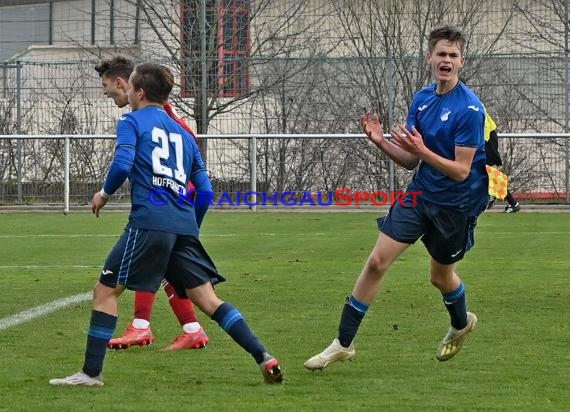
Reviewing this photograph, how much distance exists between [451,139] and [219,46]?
19.0m

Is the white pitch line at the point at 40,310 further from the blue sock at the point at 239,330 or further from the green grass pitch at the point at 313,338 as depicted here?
the blue sock at the point at 239,330

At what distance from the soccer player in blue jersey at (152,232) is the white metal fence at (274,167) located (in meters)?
15.9

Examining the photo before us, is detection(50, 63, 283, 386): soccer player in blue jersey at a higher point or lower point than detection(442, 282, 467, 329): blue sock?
higher

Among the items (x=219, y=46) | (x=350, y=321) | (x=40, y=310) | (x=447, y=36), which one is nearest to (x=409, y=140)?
(x=447, y=36)

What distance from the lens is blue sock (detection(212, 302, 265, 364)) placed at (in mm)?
6328

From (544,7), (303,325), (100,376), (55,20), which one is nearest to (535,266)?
(303,325)

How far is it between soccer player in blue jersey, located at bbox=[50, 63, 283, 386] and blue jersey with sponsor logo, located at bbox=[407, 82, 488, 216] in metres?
1.32

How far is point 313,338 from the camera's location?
25.9 feet

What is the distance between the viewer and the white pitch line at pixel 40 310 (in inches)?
338

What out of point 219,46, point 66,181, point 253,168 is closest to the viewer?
point 253,168

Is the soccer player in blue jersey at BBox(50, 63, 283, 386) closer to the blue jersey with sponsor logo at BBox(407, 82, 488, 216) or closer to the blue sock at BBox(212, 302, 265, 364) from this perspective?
the blue sock at BBox(212, 302, 265, 364)

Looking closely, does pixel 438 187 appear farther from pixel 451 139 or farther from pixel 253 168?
pixel 253 168

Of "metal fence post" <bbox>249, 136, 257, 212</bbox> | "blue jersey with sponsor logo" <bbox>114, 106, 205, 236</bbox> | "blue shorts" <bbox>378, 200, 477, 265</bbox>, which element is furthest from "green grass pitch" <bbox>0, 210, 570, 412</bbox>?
"metal fence post" <bbox>249, 136, 257, 212</bbox>

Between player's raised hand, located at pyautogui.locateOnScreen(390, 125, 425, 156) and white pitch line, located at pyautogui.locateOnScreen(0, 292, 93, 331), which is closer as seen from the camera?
player's raised hand, located at pyautogui.locateOnScreen(390, 125, 425, 156)
